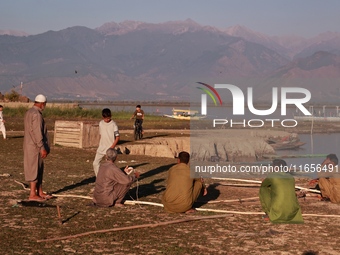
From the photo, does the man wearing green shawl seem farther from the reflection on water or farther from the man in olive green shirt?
the reflection on water

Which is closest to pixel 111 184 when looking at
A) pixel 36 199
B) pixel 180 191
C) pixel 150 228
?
pixel 180 191

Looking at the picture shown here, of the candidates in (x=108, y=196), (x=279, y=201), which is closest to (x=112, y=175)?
(x=108, y=196)

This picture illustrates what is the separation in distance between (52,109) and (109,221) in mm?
50194

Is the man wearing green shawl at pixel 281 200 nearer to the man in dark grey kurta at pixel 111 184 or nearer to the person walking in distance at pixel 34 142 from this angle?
the man in dark grey kurta at pixel 111 184

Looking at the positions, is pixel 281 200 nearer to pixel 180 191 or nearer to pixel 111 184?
pixel 180 191

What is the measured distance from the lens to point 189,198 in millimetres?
12875

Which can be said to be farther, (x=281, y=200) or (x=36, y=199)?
(x=36, y=199)

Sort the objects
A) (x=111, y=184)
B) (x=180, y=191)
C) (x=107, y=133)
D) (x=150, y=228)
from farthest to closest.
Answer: (x=107, y=133) < (x=111, y=184) < (x=180, y=191) < (x=150, y=228)

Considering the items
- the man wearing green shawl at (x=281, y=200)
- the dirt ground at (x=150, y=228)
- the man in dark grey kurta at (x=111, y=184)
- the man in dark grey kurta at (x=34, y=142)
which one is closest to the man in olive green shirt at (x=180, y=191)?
the dirt ground at (x=150, y=228)

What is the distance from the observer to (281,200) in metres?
12.1

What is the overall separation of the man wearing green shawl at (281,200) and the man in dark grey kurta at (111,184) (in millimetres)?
2583

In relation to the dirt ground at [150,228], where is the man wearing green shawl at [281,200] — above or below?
above

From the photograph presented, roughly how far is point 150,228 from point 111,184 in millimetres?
1925

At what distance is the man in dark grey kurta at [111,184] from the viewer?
13188 millimetres
